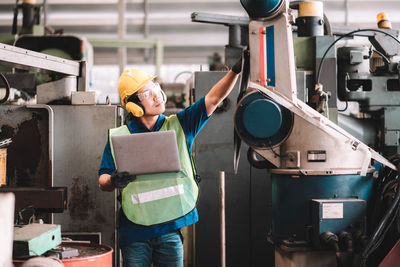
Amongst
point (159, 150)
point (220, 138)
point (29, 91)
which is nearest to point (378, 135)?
point (220, 138)

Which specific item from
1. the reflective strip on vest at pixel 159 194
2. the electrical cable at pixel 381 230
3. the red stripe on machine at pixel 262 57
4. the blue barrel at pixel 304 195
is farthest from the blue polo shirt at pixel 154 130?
the electrical cable at pixel 381 230

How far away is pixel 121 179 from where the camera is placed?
175cm

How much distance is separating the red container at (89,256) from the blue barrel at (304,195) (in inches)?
28.5

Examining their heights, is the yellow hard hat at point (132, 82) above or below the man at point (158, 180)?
above

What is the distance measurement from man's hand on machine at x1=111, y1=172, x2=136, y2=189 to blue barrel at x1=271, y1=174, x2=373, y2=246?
66cm

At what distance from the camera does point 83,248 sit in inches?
76.3

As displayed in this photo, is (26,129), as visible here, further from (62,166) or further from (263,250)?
(263,250)

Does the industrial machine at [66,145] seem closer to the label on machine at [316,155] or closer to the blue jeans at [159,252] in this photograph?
the blue jeans at [159,252]

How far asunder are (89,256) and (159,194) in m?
0.36

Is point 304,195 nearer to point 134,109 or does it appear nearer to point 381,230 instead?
point 381,230

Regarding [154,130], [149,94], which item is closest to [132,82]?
[149,94]

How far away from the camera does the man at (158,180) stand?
5.92 ft

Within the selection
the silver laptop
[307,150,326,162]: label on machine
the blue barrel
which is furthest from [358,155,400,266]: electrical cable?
the silver laptop

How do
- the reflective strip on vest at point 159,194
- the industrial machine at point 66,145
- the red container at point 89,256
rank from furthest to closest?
the industrial machine at point 66,145 < the reflective strip on vest at point 159,194 < the red container at point 89,256
